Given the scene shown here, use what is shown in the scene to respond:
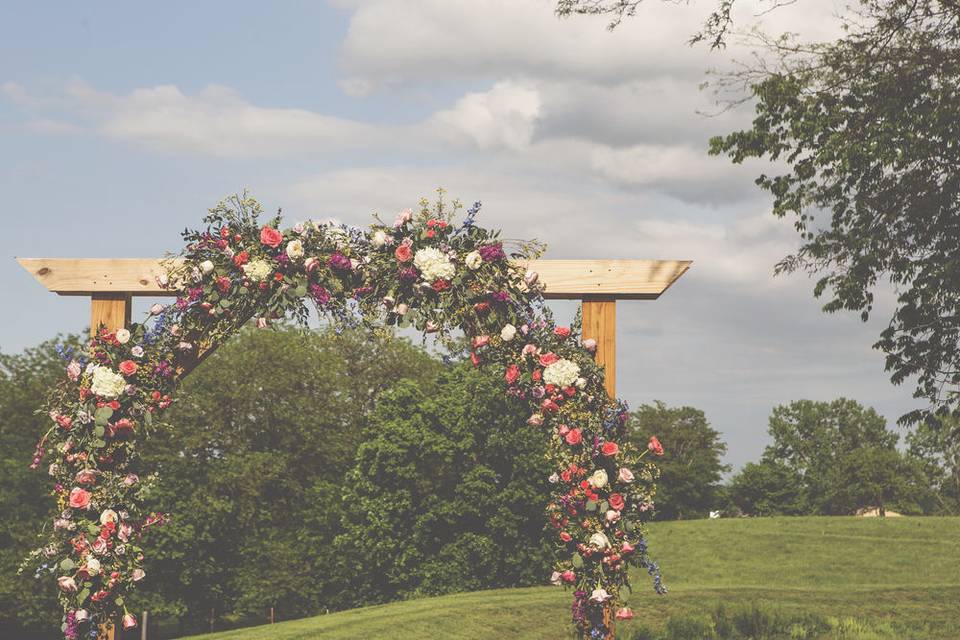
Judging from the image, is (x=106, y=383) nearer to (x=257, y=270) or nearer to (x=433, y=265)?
(x=257, y=270)

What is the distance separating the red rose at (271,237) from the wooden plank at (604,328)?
114 inches

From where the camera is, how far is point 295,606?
3591 centimetres

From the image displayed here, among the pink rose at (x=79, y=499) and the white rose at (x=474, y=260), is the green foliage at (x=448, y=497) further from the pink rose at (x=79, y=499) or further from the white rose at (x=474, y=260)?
the pink rose at (x=79, y=499)

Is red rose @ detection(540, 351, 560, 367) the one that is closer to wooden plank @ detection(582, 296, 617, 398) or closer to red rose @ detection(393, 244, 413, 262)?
wooden plank @ detection(582, 296, 617, 398)

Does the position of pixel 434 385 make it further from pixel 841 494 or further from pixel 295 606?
pixel 841 494

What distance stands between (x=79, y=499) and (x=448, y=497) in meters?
23.6

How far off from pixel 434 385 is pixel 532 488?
7569 millimetres

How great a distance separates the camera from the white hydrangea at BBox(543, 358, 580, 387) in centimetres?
870

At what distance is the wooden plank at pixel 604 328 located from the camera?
898 centimetres

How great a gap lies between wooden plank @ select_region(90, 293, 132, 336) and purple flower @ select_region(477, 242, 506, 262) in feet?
11.7

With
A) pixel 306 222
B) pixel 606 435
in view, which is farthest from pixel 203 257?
pixel 606 435

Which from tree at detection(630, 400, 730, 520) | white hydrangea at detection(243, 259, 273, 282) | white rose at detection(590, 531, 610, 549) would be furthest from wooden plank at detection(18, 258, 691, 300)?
tree at detection(630, 400, 730, 520)

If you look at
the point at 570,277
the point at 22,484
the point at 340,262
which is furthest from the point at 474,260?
the point at 22,484

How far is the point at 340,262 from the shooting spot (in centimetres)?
898
